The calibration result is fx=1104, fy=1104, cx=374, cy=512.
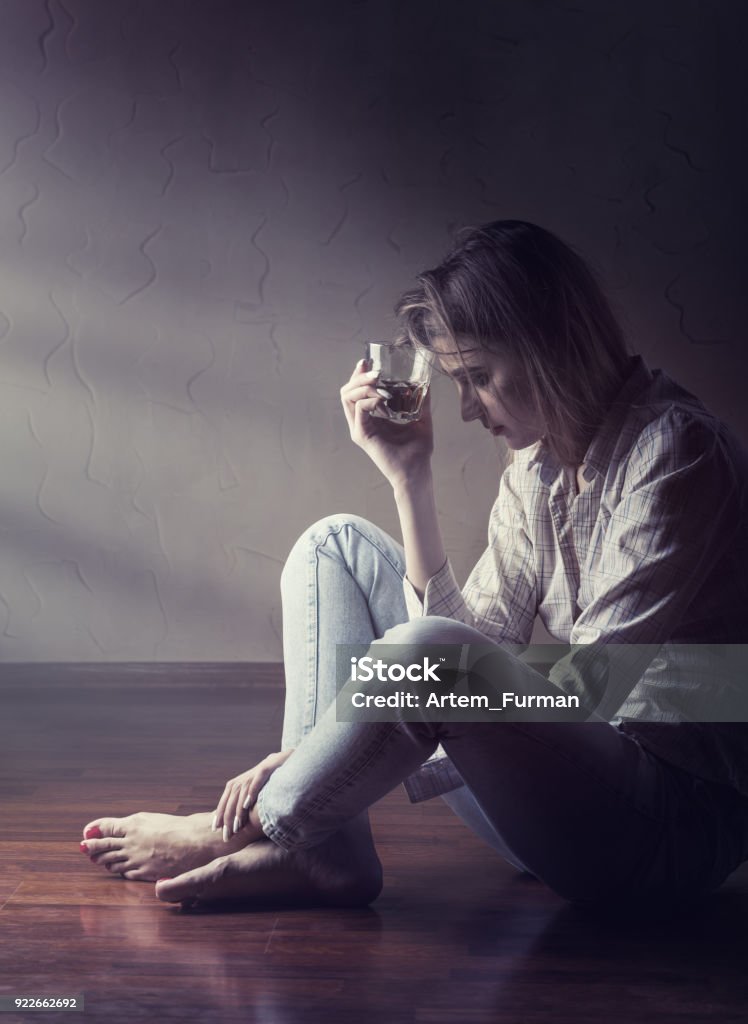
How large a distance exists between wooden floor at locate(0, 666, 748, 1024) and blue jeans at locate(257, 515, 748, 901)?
0.33ft

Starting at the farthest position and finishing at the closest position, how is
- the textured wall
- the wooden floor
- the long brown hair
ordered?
the textured wall < the long brown hair < the wooden floor

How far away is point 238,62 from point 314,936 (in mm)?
2070

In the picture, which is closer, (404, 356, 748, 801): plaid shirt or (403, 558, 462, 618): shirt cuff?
(404, 356, 748, 801): plaid shirt

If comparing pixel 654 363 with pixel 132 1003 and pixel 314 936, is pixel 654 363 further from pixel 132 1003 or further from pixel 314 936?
pixel 132 1003

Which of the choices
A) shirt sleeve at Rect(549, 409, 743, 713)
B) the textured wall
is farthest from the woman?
the textured wall

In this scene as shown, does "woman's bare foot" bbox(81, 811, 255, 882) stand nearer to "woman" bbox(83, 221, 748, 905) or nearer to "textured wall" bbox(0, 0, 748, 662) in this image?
"woman" bbox(83, 221, 748, 905)

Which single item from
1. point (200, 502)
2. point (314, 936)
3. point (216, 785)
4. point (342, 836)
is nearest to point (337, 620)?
point (342, 836)

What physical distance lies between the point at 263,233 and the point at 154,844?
5.35 ft

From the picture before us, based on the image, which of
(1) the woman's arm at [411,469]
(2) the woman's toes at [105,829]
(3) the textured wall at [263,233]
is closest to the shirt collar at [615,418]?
(1) the woman's arm at [411,469]

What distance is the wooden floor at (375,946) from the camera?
1.25 metres

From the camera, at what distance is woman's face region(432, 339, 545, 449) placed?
1.43 meters

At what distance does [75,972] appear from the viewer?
52.0 inches

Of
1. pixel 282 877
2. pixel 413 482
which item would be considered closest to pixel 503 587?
pixel 413 482

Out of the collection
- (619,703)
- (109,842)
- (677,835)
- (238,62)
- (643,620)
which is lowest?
(109,842)
